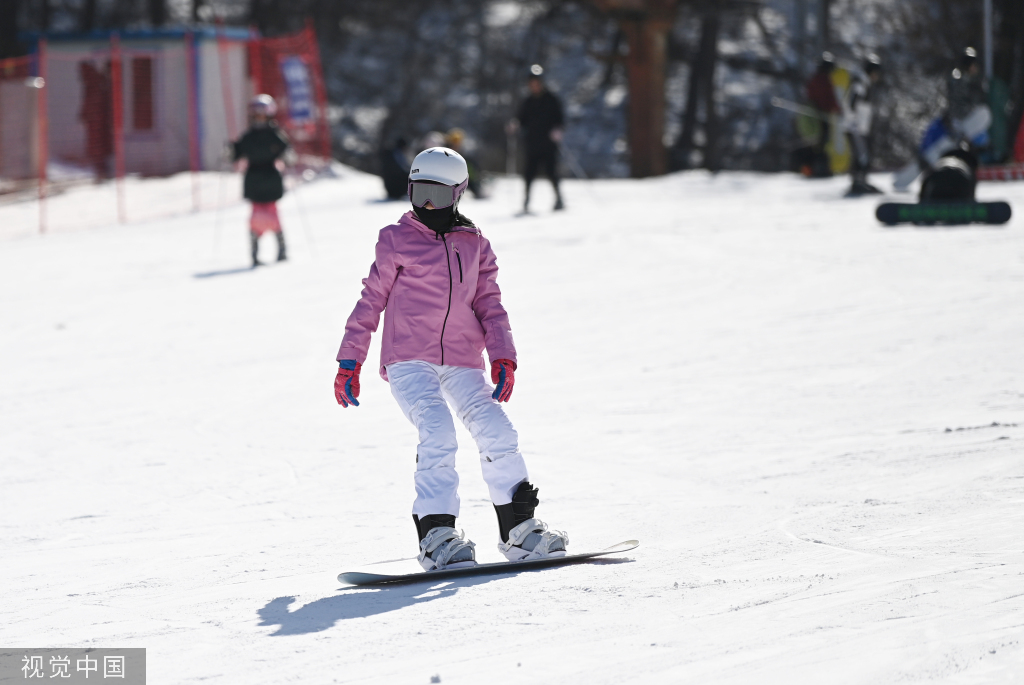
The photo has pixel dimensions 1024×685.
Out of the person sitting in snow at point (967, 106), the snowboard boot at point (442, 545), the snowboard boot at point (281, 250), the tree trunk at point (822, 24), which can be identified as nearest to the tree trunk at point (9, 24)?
the snowboard boot at point (281, 250)

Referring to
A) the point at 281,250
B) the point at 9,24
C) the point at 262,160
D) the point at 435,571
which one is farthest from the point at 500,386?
the point at 9,24

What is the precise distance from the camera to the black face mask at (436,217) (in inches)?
158

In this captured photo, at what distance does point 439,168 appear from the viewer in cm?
399

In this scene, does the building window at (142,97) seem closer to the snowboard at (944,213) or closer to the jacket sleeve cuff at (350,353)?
the snowboard at (944,213)

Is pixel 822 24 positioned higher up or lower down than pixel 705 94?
higher up

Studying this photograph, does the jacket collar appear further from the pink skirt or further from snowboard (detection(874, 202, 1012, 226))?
snowboard (detection(874, 202, 1012, 226))

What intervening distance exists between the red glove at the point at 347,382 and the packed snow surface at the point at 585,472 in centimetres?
59

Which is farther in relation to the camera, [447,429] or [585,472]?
[585,472]

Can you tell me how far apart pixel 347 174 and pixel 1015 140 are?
11.0m

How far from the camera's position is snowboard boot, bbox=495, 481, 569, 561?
4023 millimetres

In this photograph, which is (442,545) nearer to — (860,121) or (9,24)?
(860,121)

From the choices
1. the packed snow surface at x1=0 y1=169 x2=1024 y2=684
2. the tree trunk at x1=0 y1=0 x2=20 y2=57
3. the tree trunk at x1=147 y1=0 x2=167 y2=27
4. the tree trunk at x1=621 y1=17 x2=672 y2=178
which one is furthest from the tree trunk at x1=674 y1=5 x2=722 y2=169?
the packed snow surface at x1=0 y1=169 x2=1024 y2=684

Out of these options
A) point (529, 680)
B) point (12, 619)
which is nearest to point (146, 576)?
point (12, 619)

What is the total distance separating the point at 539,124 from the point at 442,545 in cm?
1143
